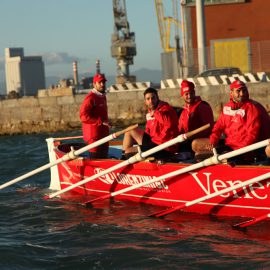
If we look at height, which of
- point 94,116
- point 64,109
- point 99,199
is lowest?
point 99,199

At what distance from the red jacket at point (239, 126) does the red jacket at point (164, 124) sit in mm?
970

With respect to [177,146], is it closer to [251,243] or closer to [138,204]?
[138,204]

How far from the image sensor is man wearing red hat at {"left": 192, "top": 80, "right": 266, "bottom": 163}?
10336mm

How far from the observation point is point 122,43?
78500 mm

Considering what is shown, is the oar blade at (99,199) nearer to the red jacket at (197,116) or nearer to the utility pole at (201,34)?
the red jacket at (197,116)

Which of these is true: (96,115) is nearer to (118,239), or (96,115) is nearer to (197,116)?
(197,116)

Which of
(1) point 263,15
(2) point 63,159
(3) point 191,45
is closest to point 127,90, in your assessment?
(3) point 191,45

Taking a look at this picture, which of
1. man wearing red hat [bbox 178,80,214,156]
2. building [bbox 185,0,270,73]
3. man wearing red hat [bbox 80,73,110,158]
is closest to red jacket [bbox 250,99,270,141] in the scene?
man wearing red hat [bbox 178,80,214,156]

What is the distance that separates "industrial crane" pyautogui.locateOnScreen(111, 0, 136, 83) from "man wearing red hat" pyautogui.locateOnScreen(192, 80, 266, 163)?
2428 inches

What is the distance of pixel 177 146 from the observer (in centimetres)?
1199

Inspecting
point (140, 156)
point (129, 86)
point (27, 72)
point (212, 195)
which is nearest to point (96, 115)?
point (140, 156)

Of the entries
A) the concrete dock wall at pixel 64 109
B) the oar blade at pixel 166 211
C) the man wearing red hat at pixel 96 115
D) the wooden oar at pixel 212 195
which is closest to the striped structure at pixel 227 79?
the concrete dock wall at pixel 64 109

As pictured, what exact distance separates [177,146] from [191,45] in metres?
28.4

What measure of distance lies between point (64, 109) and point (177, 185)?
20.1 metres
